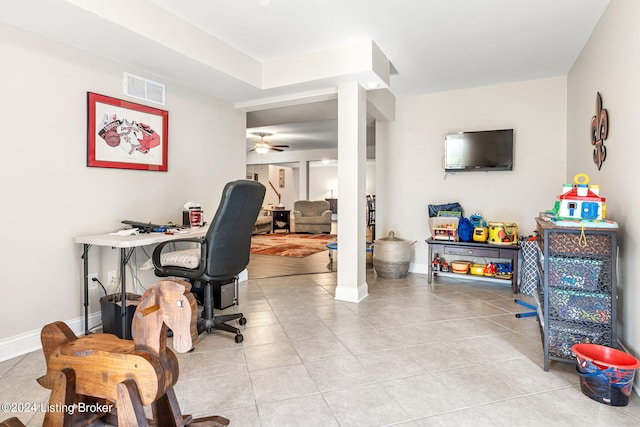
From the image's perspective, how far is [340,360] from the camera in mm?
2184

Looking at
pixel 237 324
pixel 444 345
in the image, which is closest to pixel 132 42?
pixel 237 324

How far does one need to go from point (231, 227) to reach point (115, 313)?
3.31 feet

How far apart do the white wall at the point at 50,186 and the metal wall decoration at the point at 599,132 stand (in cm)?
360

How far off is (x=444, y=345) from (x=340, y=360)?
2.49 feet

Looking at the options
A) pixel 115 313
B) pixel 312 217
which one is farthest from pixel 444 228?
pixel 312 217

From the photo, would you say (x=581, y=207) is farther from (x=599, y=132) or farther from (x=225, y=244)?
(x=225, y=244)

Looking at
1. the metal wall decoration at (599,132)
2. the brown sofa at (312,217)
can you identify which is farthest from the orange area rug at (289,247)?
the metal wall decoration at (599,132)

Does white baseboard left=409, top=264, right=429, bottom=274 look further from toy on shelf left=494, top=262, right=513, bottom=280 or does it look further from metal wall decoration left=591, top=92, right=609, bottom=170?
metal wall decoration left=591, top=92, right=609, bottom=170

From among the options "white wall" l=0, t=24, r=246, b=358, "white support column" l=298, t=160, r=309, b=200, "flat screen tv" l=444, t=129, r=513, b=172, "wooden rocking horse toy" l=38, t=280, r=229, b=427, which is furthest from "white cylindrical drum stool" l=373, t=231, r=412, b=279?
"white support column" l=298, t=160, r=309, b=200

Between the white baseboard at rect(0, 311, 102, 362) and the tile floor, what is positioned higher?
the white baseboard at rect(0, 311, 102, 362)

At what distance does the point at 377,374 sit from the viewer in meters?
2.01

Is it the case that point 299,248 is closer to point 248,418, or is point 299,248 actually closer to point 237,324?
point 237,324

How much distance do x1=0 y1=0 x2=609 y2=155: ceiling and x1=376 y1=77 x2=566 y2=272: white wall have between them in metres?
0.41

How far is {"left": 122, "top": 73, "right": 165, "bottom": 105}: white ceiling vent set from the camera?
2.92 m
